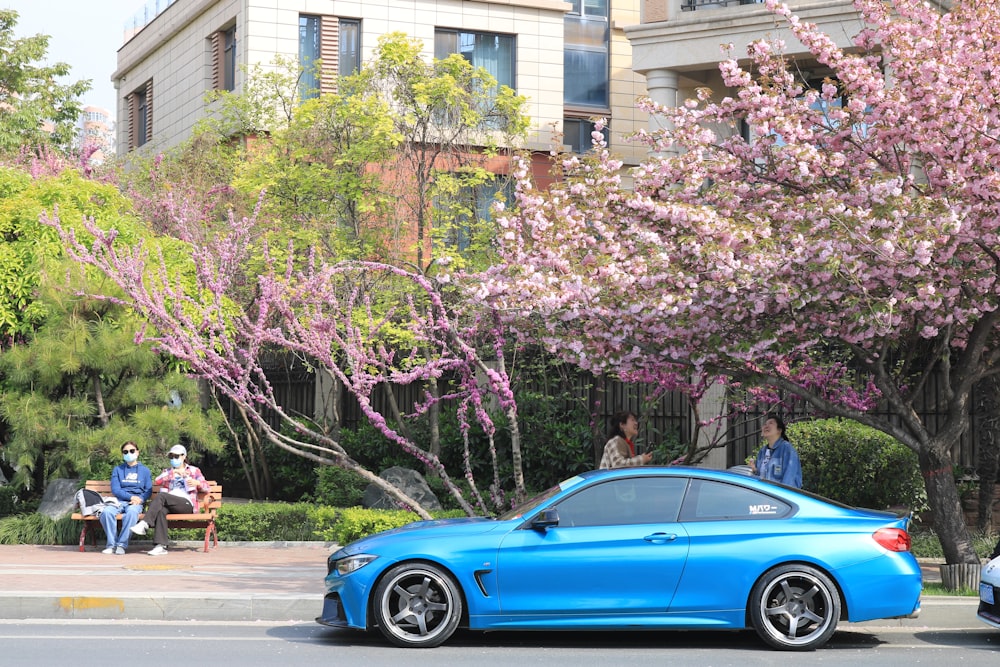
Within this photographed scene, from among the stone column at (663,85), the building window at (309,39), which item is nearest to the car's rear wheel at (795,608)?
the stone column at (663,85)

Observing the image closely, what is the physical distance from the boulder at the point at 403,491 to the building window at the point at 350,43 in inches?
640

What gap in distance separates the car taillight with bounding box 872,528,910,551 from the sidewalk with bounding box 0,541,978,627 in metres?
1.44

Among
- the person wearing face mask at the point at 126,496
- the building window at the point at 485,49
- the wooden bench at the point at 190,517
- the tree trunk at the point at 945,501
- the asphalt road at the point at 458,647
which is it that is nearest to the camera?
the asphalt road at the point at 458,647

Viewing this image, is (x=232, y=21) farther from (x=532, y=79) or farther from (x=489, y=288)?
(x=489, y=288)

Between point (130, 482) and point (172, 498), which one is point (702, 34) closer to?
point (172, 498)

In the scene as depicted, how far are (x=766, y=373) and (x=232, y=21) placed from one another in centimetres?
2513

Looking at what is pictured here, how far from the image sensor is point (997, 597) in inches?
394

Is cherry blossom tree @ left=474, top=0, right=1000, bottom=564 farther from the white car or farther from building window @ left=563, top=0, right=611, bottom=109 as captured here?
building window @ left=563, top=0, right=611, bottom=109

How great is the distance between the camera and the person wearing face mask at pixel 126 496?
53.3 ft

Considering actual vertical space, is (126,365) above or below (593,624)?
above

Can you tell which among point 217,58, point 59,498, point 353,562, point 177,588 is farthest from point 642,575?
point 217,58

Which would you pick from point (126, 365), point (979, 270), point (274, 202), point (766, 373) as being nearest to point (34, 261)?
point (126, 365)

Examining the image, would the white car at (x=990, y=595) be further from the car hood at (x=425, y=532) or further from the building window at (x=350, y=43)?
the building window at (x=350, y=43)

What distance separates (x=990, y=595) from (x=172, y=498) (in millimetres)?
10225
